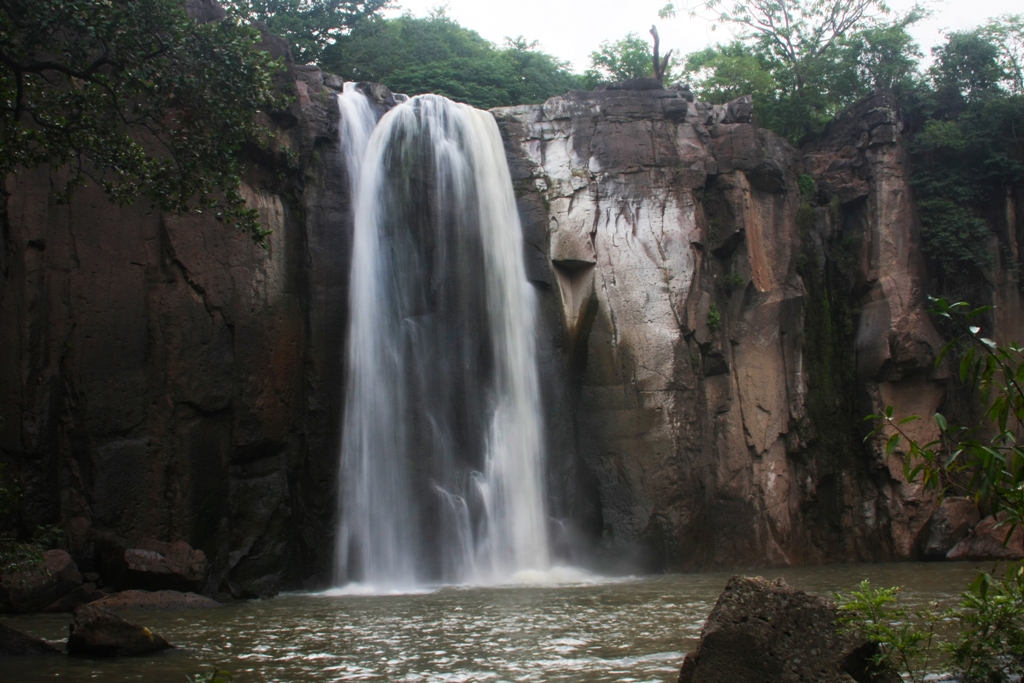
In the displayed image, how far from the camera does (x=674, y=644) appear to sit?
26.1 feet

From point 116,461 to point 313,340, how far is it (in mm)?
3523

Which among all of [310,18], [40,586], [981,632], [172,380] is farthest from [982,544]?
[310,18]

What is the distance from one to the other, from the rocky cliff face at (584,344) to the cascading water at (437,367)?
422mm

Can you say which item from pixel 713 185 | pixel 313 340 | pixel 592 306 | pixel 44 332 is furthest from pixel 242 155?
pixel 713 185

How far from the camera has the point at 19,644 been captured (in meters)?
7.64

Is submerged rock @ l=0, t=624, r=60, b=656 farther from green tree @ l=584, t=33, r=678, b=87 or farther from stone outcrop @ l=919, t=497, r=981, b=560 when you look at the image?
green tree @ l=584, t=33, r=678, b=87

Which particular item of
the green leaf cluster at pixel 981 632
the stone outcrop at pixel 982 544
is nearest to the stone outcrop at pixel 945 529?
the stone outcrop at pixel 982 544

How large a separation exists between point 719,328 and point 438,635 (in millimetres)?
9901

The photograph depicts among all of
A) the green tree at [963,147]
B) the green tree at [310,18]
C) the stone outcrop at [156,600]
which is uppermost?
the green tree at [310,18]

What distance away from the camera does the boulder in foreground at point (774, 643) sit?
17.6 feet

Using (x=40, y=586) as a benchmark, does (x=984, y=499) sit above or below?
above

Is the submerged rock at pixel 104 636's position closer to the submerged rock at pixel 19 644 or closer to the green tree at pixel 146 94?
the submerged rock at pixel 19 644

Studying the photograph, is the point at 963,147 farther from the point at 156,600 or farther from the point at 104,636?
the point at 104,636

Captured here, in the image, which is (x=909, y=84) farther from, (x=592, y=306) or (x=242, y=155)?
(x=242, y=155)
